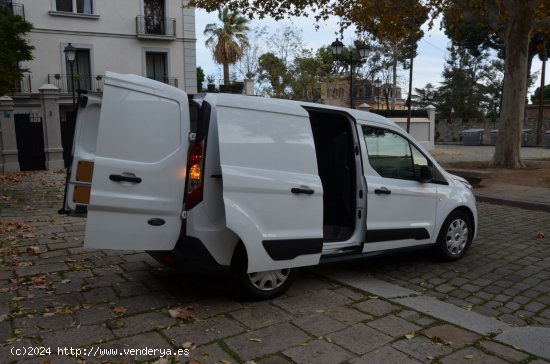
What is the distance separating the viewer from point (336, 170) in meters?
5.34

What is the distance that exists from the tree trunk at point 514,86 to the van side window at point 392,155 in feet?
36.3

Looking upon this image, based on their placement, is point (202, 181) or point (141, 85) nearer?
point (141, 85)

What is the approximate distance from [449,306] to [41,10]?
2740cm

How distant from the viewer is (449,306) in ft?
14.1

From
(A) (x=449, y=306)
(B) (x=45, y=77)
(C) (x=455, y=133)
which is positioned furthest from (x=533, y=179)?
(C) (x=455, y=133)

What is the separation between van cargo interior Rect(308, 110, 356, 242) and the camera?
5043 millimetres

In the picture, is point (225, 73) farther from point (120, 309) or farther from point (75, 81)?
point (120, 309)

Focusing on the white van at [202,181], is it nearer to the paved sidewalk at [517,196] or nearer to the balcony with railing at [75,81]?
the paved sidewalk at [517,196]

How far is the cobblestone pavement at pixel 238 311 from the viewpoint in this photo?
338 cm

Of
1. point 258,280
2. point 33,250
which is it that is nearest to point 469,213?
point 258,280

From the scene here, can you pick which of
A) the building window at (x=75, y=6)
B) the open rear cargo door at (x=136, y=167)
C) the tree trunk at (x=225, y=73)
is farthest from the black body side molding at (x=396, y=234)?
the tree trunk at (x=225, y=73)

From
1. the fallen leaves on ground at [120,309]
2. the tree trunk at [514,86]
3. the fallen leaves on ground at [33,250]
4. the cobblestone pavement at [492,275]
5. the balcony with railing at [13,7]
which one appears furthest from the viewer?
the balcony with railing at [13,7]

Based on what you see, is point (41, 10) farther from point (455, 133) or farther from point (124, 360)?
point (455, 133)

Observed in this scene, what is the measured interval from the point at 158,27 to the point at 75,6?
15.8 feet
